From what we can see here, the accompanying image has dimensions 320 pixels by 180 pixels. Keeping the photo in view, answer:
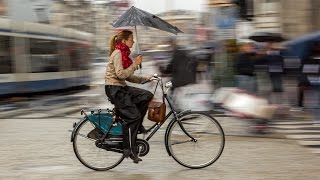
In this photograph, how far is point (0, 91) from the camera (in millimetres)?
18453

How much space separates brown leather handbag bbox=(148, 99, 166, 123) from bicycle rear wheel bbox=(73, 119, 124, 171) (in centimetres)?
61

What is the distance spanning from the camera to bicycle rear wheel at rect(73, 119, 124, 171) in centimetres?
673

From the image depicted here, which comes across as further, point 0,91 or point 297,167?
point 0,91

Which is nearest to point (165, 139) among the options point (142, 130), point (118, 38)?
point (142, 130)

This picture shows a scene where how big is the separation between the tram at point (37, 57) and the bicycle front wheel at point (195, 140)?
12.9 m

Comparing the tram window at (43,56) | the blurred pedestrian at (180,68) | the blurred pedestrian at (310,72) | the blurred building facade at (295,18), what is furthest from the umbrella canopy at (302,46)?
the tram window at (43,56)

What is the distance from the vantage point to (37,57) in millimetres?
20672

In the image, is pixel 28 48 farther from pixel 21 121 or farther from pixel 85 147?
pixel 85 147

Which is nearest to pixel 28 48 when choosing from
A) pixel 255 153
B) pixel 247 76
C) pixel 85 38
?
pixel 85 38

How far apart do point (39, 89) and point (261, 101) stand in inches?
515

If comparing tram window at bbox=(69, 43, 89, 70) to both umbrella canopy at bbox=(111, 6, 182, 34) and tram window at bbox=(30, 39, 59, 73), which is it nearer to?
tram window at bbox=(30, 39, 59, 73)

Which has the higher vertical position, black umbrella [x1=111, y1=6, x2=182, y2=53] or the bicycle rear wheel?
black umbrella [x1=111, y1=6, x2=182, y2=53]

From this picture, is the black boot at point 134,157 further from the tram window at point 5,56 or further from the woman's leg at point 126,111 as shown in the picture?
the tram window at point 5,56

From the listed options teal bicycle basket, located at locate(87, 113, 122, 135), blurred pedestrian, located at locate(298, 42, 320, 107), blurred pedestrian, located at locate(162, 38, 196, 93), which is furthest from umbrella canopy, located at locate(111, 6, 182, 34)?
blurred pedestrian, located at locate(298, 42, 320, 107)
